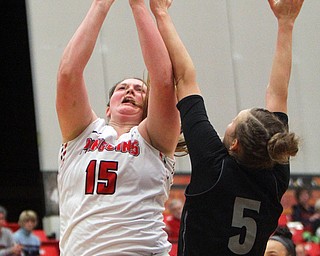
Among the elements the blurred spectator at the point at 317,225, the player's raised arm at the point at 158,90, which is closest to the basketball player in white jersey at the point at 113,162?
the player's raised arm at the point at 158,90

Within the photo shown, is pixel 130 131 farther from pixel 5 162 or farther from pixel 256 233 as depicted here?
pixel 5 162

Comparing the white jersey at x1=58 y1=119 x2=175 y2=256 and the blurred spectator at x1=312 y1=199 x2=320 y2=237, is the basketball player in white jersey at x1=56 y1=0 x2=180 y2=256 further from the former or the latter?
the blurred spectator at x1=312 y1=199 x2=320 y2=237

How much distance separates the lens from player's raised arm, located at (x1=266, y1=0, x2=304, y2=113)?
2947 millimetres

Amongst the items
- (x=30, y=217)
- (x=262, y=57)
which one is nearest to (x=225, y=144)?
(x=30, y=217)

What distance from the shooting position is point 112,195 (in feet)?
9.40

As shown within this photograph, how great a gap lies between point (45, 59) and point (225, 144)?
7466mm

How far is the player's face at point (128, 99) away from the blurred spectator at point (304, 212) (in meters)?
6.78

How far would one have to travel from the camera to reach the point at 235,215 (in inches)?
102

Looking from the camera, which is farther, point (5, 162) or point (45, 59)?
point (5, 162)

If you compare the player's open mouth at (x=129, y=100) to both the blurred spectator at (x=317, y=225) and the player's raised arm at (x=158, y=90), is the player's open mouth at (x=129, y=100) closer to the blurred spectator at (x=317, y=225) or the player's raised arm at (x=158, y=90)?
the player's raised arm at (x=158, y=90)

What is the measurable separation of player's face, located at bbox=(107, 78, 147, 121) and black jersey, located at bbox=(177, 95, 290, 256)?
505mm

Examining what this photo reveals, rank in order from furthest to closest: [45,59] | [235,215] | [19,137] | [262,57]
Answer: [19,137], [262,57], [45,59], [235,215]

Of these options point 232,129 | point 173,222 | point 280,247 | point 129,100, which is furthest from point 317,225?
point 232,129

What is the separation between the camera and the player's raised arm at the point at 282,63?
2.95 m
